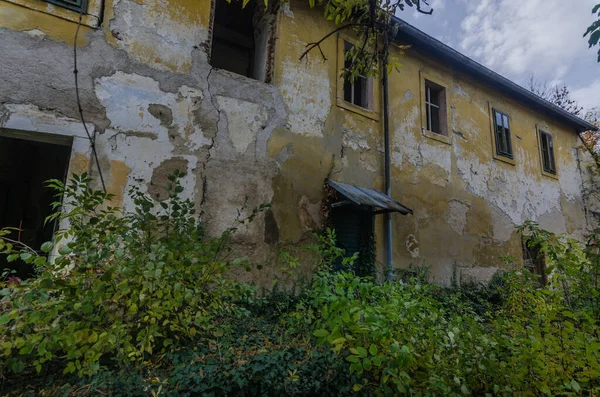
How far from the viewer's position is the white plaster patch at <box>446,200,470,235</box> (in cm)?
761

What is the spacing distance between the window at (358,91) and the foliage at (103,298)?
4967mm

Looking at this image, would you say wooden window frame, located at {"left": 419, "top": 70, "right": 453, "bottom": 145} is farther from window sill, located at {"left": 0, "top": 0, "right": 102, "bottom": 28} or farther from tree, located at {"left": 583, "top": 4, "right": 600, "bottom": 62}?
window sill, located at {"left": 0, "top": 0, "right": 102, "bottom": 28}

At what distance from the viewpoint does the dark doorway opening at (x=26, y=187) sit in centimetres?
615

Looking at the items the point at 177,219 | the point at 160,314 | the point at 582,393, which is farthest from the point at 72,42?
the point at 582,393

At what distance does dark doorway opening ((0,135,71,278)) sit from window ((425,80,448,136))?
770 cm

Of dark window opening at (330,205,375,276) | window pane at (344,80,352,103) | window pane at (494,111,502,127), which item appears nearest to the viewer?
dark window opening at (330,205,375,276)

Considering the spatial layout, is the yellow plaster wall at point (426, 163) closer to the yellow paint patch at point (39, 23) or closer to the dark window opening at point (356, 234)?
the dark window opening at point (356, 234)

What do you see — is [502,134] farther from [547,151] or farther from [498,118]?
[547,151]

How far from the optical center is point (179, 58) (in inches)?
192

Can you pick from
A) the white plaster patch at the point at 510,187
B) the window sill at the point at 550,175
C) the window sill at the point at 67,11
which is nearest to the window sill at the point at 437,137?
the white plaster patch at the point at 510,187

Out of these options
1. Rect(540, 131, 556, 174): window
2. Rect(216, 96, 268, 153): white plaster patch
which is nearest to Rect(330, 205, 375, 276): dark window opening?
Rect(216, 96, 268, 153): white plaster patch

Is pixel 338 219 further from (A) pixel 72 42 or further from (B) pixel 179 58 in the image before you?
(A) pixel 72 42

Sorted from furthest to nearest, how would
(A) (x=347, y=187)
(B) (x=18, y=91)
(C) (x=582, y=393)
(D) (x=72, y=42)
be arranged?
(A) (x=347, y=187)
(D) (x=72, y=42)
(B) (x=18, y=91)
(C) (x=582, y=393)

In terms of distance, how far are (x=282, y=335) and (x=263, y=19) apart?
5.41 meters
